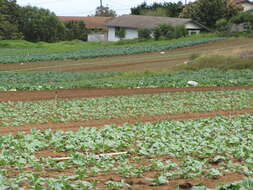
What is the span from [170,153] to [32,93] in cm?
1914

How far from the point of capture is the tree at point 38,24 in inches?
3511

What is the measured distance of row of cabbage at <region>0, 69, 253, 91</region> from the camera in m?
32.7

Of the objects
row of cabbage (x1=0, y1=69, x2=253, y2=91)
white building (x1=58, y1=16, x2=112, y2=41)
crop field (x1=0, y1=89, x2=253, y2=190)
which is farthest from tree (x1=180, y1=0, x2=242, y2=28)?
crop field (x1=0, y1=89, x2=253, y2=190)

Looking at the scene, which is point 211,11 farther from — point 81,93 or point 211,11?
point 81,93

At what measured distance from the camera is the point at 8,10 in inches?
3479

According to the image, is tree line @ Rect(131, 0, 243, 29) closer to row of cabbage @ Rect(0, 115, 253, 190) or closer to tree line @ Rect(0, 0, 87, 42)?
tree line @ Rect(0, 0, 87, 42)

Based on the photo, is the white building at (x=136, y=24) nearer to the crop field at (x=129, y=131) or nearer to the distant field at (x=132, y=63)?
the distant field at (x=132, y=63)

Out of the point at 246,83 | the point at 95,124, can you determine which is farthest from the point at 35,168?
the point at 246,83

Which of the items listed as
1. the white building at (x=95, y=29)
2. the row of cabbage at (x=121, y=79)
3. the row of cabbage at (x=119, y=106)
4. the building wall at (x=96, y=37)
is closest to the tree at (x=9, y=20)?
the building wall at (x=96, y=37)

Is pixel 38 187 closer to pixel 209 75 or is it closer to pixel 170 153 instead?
pixel 170 153

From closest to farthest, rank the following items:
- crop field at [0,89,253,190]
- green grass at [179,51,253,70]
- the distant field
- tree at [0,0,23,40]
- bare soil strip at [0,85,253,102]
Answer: crop field at [0,89,253,190]
bare soil strip at [0,85,253,102]
green grass at [179,51,253,70]
the distant field
tree at [0,0,23,40]

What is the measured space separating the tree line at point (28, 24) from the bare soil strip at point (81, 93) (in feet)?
183

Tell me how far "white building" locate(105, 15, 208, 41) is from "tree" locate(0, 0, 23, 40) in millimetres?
15053

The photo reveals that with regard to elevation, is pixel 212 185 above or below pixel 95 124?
above
